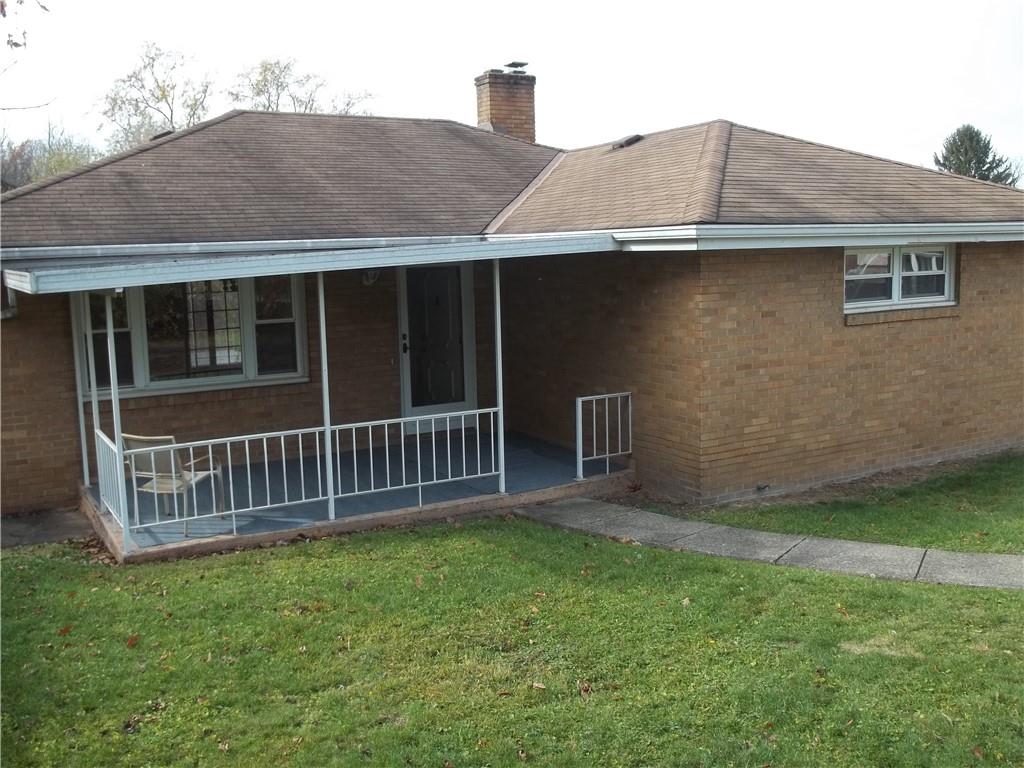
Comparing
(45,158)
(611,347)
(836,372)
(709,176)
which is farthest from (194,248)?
(45,158)

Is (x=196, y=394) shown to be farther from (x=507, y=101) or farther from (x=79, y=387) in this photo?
(x=507, y=101)

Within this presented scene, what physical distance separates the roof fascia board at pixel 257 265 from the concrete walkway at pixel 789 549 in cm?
256

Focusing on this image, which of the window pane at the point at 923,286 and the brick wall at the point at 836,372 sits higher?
the window pane at the point at 923,286

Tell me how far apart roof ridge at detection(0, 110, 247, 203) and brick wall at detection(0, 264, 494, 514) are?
55.2 inches

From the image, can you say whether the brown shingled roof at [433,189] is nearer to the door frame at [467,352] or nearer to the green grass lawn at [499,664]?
the door frame at [467,352]

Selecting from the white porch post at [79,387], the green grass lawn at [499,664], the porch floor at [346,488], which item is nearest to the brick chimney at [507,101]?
the porch floor at [346,488]

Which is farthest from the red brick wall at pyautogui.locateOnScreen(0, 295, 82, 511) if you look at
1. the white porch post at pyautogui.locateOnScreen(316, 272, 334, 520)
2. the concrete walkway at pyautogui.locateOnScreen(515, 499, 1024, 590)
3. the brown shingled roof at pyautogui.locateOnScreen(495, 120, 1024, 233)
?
the brown shingled roof at pyautogui.locateOnScreen(495, 120, 1024, 233)

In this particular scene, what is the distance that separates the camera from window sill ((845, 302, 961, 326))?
10.7 m

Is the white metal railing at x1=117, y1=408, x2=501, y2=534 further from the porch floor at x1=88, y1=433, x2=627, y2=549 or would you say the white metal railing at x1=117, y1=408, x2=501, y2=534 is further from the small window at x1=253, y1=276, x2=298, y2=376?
the small window at x1=253, y1=276, x2=298, y2=376

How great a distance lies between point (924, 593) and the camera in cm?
688

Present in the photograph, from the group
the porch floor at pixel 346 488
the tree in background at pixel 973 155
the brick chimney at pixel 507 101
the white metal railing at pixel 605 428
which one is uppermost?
the tree in background at pixel 973 155

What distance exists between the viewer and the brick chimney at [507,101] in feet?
55.8

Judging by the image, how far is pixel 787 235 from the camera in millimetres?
9570

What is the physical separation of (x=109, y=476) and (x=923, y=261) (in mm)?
9177
